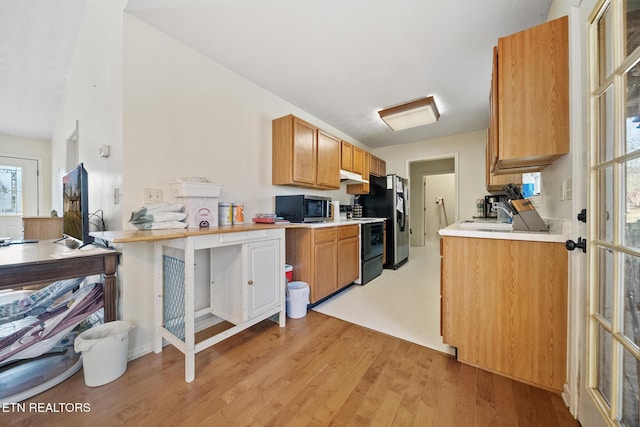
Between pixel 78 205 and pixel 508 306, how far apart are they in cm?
310

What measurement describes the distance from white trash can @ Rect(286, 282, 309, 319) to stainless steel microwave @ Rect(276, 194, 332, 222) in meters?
0.74

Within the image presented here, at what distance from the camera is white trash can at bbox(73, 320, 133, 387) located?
4.38 feet

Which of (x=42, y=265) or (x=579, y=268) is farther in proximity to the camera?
(x=42, y=265)

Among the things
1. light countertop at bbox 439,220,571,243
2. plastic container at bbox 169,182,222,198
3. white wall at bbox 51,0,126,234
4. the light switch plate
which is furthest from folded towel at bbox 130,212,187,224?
light countertop at bbox 439,220,571,243

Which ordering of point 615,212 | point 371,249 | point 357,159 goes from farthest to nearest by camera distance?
point 357,159 < point 371,249 < point 615,212

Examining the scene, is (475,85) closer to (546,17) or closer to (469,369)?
(546,17)

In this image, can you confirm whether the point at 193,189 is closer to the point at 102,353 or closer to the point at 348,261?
the point at 102,353

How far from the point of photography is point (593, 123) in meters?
1.01

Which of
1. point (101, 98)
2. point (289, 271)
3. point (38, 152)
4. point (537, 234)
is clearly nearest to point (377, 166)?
point (289, 271)

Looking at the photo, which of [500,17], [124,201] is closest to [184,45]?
[124,201]

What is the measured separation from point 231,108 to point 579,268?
285 cm

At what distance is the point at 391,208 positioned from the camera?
162 inches

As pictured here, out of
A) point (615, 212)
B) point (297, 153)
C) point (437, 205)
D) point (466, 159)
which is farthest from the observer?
point (437, 205)

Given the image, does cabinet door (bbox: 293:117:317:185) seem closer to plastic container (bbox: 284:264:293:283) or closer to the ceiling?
the ceiling
